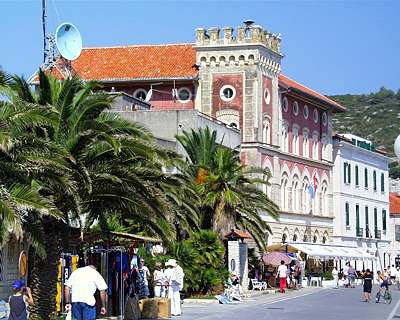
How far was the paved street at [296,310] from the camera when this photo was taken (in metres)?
30.7

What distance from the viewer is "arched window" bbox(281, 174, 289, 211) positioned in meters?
70.0

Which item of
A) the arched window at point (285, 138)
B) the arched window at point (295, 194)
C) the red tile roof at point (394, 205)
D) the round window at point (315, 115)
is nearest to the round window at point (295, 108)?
the arched window at point (285, 138)

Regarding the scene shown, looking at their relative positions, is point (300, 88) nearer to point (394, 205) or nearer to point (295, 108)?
point (295, 108)

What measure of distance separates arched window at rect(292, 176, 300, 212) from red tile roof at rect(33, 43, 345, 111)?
6.35 m

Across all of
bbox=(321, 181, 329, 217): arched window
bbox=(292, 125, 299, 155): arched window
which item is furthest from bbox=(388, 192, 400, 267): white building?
bbox=(292, 125, 299, 155): arched window

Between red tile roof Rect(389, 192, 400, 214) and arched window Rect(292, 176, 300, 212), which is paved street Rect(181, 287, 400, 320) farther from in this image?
red tile roof Rect(389, 192, 400, 214)

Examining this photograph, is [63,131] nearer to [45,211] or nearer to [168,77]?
[45,211]

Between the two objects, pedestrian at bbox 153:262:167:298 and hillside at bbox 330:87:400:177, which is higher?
hillside at bbox 330:87:400:177

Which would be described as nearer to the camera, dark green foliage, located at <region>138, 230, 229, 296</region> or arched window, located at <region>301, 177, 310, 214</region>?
dark green foliage, located at <region>138, 230, 229, 296</region>

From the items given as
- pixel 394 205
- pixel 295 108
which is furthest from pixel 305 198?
pixel 394 205

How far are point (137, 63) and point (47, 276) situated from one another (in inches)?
1769

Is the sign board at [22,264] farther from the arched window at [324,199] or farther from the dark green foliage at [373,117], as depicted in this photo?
the dark green foliage at [373,117]

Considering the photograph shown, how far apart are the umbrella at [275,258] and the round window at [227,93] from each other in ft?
43.9

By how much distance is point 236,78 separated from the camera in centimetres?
6531
